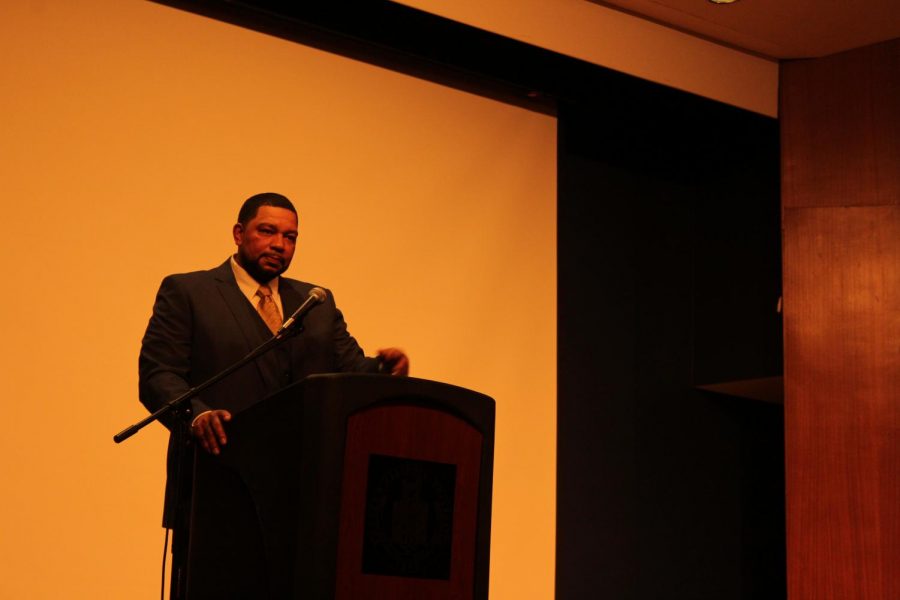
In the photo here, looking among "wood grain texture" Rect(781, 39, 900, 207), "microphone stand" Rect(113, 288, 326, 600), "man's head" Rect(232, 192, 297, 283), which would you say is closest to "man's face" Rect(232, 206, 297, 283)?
"man's head" Rect(232, 192, 297, 283)

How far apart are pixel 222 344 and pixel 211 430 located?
484 mm

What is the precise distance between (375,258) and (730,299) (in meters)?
2.13

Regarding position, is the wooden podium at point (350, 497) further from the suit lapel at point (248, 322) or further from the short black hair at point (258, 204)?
the short black hair at point (258, 204)

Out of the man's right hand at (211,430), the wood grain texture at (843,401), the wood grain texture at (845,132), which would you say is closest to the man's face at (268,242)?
the man's right hand at (211,430)

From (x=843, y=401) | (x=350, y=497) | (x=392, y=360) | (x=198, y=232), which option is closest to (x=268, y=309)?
(x=392, y=360)

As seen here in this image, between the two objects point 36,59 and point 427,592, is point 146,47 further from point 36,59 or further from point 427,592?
point 427,592

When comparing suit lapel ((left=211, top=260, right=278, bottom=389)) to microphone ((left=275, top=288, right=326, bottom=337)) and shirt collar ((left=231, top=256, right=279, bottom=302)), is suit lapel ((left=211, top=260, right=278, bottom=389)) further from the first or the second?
microphone ((left=275, top=288, right=326, bottom=337))

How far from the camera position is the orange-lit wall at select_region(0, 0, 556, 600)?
363 cm

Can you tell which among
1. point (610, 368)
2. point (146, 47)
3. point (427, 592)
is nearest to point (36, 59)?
point (146, 47)

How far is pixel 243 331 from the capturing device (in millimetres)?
2873

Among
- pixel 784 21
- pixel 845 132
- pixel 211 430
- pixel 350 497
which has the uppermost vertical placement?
pixel 784 21

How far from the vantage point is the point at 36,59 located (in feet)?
12.4

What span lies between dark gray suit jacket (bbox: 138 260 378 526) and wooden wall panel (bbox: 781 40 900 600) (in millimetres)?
2700

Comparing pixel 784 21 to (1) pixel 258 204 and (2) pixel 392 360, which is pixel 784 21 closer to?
(1) pixel 258 204
